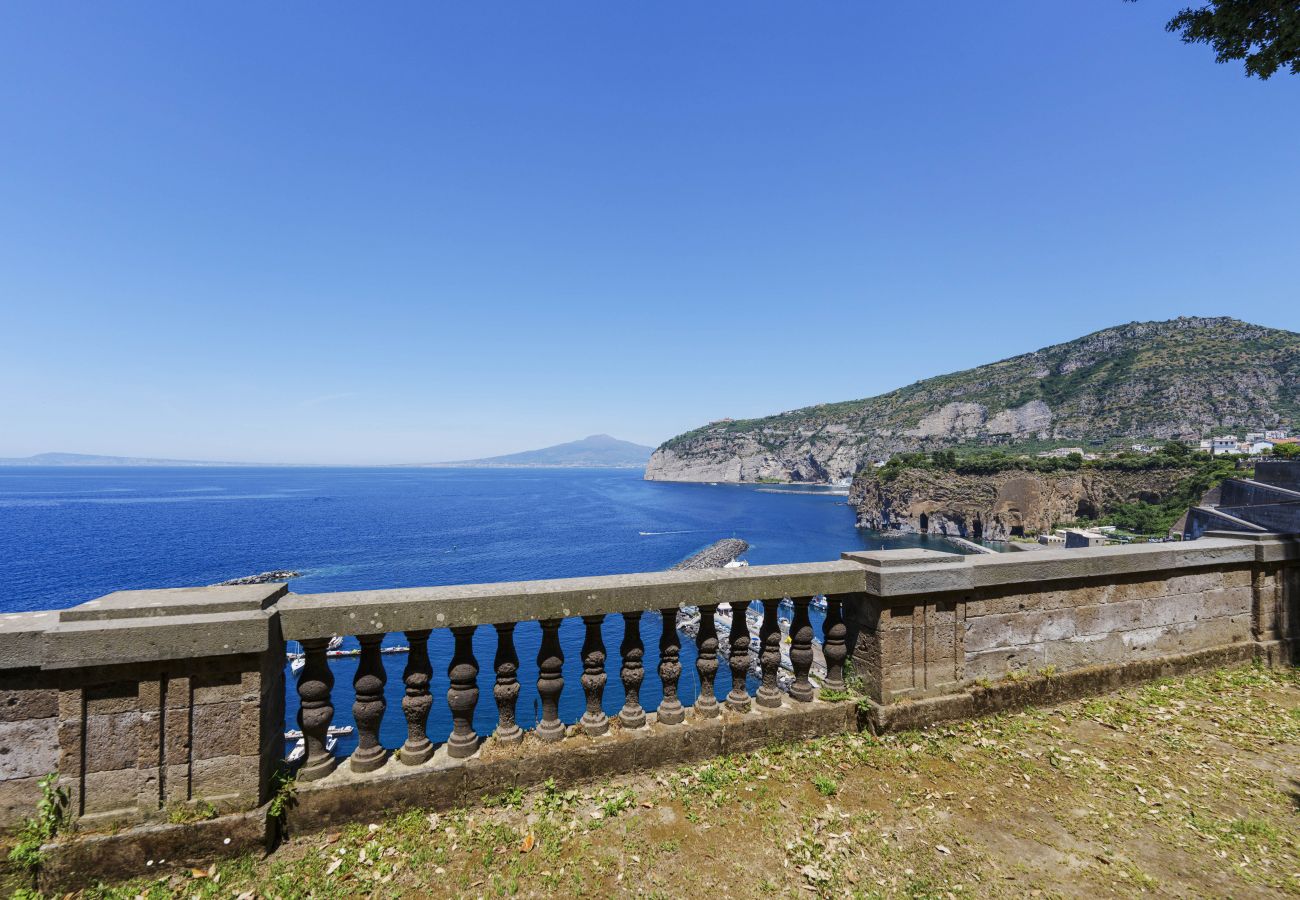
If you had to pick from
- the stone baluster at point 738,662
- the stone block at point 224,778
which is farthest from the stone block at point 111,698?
the stone baluster at point 738,662

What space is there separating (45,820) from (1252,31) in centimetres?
1459

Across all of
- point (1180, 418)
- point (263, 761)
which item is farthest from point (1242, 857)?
point (1180, 418)

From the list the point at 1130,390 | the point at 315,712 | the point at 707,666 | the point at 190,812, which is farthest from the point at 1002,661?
the point at 1130,390

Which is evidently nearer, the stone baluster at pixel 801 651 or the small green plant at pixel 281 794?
the small green plant at pixel 281 794

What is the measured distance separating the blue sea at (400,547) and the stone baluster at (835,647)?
15404 millimetres

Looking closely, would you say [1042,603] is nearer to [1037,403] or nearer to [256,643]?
[256,643]

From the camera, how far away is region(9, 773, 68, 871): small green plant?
9.80 feet

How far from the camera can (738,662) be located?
15.1 ft

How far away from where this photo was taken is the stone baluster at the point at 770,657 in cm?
455

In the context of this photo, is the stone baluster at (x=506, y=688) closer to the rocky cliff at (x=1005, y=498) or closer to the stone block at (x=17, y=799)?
the stone block at (x=17, y=799)

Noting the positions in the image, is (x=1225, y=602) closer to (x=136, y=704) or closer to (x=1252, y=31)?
(x=1252, y=31)

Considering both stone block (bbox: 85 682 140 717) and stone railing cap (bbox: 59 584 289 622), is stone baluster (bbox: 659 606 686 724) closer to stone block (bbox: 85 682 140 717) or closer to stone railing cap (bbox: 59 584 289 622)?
stone railing cap (bbox: 59 584 289 622)

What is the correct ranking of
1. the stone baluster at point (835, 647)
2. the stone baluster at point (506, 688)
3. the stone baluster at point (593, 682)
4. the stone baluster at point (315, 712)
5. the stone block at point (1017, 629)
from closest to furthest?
the stone baluster at point (315, 712), the stone baluster at point (506, 688), the stone baluster at point (593, 682), the stone baluster at point (835, 647), the stone block at point (1017, 629)

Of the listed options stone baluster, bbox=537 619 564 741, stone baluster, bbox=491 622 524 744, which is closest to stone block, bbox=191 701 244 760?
stone baluster, bbox=491 622 524 744
